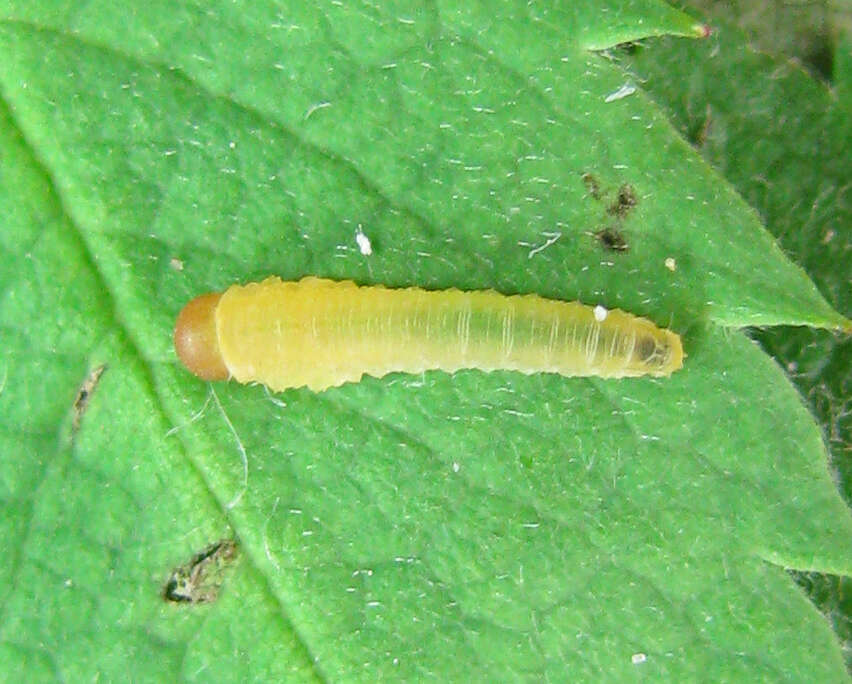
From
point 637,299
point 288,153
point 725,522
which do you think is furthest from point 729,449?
point 288,153

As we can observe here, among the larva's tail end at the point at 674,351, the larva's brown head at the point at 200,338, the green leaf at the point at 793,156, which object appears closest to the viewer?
the larva's brown head at the point at 200,338

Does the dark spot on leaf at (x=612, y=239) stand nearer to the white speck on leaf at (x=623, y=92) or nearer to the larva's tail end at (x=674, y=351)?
the larva's tail end at (x=674, y=351)

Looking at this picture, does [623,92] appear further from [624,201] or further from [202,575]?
[202,575]

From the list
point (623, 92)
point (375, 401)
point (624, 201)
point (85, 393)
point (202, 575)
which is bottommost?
point (202, 575)

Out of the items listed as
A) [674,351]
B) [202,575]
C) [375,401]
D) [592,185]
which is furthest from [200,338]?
[674,351]

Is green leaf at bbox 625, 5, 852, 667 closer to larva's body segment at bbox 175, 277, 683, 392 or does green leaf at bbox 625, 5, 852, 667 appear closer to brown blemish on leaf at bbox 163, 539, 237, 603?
larva's body segment at bbox 175, 277, 683, 392

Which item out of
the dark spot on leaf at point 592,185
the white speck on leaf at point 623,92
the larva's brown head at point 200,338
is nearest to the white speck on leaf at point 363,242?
the larva's brown head at point 200,338

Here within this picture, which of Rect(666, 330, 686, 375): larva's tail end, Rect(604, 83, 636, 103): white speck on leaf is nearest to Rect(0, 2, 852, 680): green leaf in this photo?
Rect(604, 83, 636, 103): white speck on leaf
